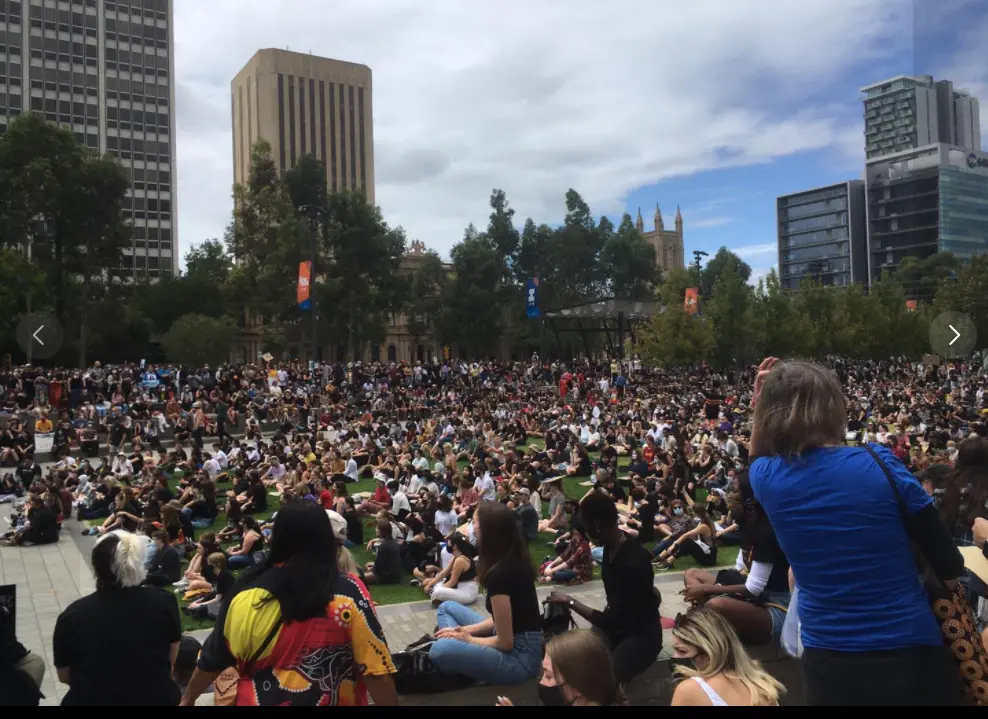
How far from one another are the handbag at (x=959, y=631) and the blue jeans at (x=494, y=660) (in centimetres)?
274

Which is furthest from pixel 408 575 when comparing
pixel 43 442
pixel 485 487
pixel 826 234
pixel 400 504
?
pixel 826 234

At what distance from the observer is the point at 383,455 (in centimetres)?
2017

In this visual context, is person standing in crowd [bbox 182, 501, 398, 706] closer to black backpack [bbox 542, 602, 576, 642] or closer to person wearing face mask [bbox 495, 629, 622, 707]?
person wearing face mask [bbox 495, 629, 622, 707]

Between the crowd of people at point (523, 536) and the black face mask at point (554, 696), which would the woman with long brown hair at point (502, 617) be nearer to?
the crowd of people at point (523, 536)

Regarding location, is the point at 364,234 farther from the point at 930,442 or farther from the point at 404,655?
the point at 404,655

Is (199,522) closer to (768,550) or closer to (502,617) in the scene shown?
(502,617)

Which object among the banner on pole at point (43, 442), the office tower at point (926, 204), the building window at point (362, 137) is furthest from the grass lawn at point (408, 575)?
the building window at point (362, 137)

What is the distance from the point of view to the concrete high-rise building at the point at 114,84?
7906cm

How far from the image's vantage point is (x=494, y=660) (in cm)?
460

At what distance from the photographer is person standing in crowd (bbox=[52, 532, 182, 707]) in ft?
9.60

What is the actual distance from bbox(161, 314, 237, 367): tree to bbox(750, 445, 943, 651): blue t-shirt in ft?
158

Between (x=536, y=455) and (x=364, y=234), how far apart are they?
34.2 metres

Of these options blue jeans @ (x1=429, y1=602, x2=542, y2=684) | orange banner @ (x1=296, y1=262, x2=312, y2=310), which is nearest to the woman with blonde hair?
blue jeans @ (x1=429, y1=602, x2=542, y2=684)
